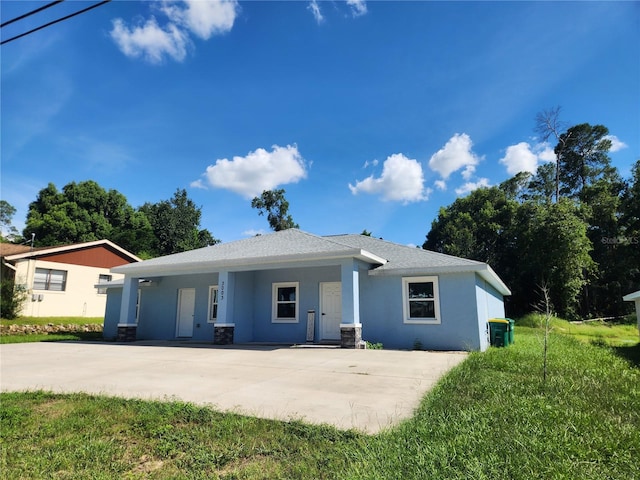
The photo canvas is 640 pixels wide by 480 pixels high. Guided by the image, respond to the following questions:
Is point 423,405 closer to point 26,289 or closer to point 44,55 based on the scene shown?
point 44,55

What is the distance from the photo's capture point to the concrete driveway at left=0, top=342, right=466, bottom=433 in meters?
4.80

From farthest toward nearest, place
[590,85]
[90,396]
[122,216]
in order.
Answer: [122,216]
[590,85]
[90,396]

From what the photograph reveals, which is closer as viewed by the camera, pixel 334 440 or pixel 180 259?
pixel 334 440

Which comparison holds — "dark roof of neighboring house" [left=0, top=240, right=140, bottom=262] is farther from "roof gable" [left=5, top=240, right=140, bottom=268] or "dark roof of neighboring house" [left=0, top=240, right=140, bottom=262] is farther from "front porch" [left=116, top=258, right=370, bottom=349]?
"front porch" [left=116, top=258, right=370, bottom=349]

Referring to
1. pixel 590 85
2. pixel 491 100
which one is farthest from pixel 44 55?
pixel 590 85

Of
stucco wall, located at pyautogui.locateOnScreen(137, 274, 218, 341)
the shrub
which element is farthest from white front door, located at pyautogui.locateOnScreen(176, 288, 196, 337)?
the shrub

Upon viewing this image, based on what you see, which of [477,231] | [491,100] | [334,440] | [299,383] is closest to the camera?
[334,440]

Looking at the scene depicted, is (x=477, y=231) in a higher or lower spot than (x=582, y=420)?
higher

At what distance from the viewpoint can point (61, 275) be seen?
23234 mm

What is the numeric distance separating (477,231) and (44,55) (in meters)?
33.1

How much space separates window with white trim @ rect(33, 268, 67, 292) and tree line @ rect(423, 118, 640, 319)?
96.5ft

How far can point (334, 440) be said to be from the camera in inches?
144

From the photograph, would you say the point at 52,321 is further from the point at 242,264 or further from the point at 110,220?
the point at 110,220

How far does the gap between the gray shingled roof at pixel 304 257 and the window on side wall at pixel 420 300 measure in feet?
1.45
